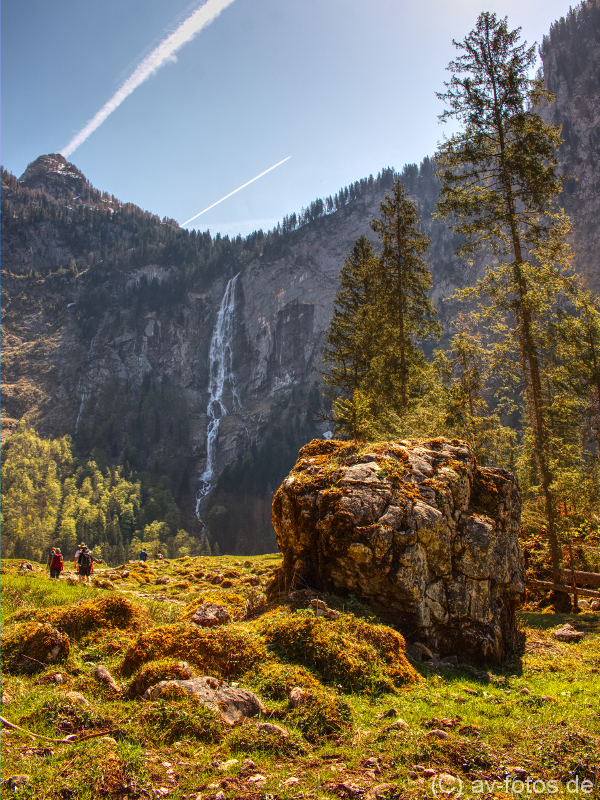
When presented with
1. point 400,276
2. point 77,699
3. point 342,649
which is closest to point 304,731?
point 342,649

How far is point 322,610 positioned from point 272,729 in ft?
10.3

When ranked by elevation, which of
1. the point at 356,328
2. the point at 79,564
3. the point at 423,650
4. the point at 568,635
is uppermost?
the point at 356,328

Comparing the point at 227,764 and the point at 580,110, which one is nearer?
the point at 227,764

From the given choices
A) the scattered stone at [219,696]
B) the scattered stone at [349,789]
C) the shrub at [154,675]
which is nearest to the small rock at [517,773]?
the scattered stone at [349,789]

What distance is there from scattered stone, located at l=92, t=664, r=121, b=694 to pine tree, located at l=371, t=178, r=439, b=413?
21.0 meters

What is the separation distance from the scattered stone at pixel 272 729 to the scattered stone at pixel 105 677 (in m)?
2.20

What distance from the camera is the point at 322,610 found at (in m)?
8.38

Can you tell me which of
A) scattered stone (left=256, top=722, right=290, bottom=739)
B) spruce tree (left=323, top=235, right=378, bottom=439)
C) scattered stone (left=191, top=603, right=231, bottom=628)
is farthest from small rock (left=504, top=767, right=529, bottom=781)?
spruce tree (left=323, top=235, right=378, bottom=439)

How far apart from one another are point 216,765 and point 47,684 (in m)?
3.24

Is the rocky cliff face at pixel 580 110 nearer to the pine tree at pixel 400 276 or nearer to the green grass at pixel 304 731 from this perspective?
the pine tree at pixel 400 276

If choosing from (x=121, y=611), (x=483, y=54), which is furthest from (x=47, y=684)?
(x=483, y=54)

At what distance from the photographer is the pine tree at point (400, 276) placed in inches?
995

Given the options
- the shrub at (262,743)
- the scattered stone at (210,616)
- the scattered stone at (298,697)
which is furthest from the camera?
the scattered stone at (210,616)

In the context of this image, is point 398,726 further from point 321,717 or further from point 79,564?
point 79,564
